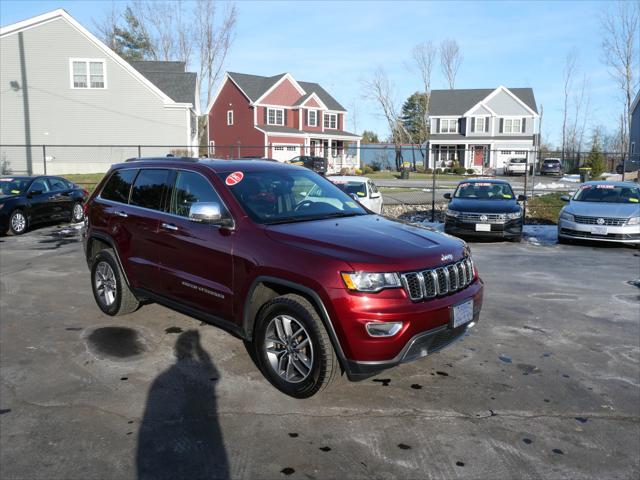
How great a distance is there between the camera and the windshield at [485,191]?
13344 millimetres

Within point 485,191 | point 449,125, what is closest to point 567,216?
point 485,191

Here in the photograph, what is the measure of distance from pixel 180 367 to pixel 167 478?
170 cm

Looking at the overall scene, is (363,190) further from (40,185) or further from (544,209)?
(40,185)

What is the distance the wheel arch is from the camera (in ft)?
12.6

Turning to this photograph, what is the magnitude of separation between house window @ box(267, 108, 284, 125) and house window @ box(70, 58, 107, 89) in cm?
1775

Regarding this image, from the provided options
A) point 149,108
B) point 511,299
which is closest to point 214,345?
point 511,299

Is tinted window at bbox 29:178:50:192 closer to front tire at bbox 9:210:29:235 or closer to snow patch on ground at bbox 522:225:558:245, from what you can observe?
front tire at bbox 9:210:29:235

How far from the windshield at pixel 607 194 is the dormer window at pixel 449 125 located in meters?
45.4

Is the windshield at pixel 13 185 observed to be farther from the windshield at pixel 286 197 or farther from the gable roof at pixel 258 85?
the gable roof at pixel 258 85

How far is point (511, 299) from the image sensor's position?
7254 millimetres

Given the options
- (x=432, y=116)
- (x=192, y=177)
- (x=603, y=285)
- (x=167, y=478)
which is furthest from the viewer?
(x=432, y=116)

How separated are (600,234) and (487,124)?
4631 cm

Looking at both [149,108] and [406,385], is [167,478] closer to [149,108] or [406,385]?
[406,385]

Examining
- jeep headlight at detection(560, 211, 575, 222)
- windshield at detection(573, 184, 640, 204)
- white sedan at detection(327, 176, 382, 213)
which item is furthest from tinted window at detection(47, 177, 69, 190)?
windshield at detection(573, 184, 640, 204)
